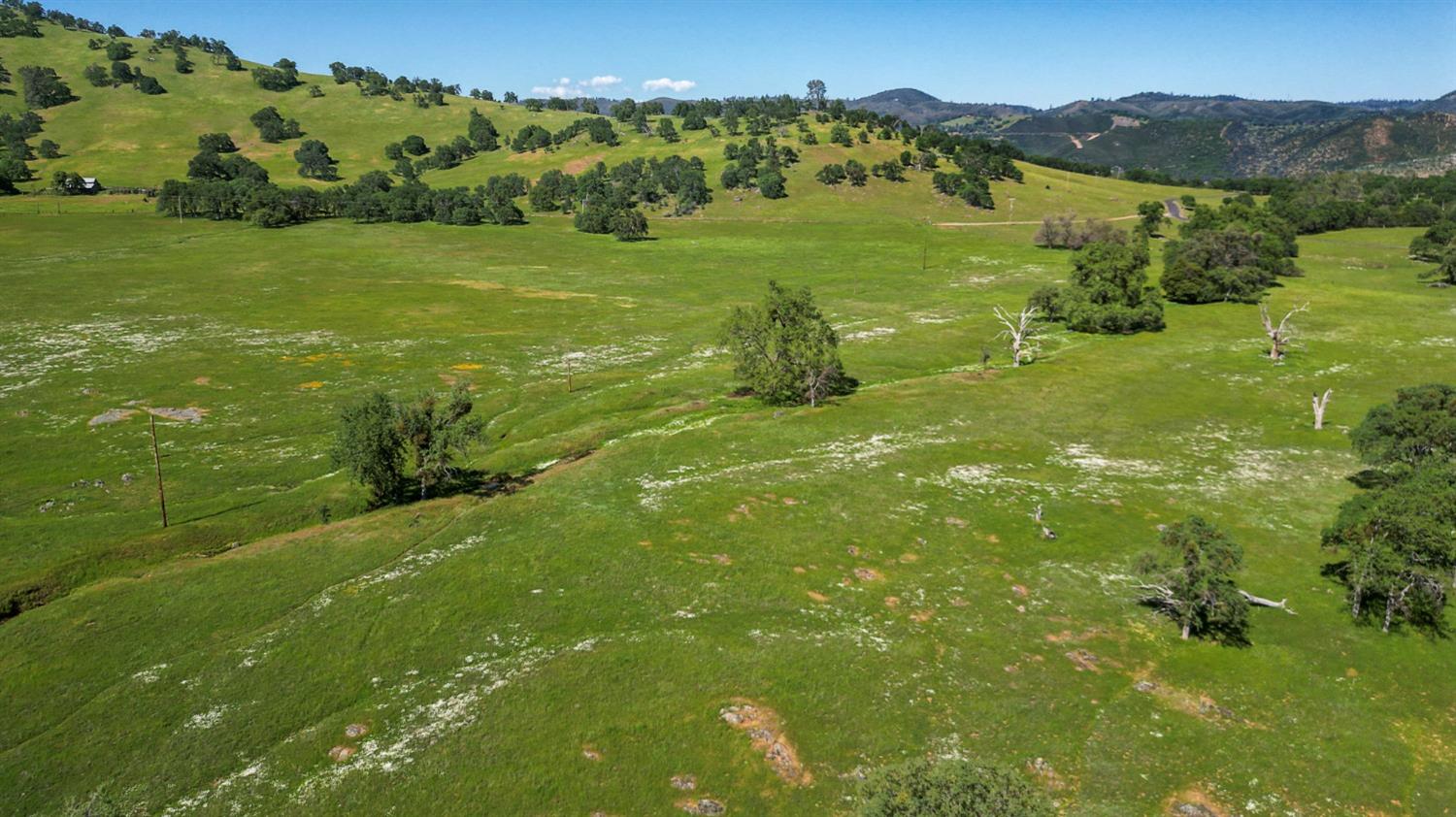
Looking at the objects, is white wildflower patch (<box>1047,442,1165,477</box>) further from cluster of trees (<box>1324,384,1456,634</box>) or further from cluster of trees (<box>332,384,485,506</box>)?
cluster of trees (<box>332,384,485,506</box>)

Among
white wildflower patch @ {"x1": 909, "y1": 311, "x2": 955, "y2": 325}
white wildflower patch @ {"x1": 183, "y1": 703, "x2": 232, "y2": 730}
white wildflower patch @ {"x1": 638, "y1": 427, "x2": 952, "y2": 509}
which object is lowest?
white wildflower patch @ {"x1": 183, "y1": 703, "x2": 232, "y2": 730}

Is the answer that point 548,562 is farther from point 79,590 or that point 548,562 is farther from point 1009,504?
point 1009,504

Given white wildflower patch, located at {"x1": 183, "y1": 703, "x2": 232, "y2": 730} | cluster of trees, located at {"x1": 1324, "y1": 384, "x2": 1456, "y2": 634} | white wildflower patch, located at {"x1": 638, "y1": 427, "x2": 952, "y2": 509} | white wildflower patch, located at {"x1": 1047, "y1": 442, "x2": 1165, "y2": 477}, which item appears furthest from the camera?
white wildflower patch, located at {"x1": 1047, "y1": 442, "x2": 1165, "y2": 477}

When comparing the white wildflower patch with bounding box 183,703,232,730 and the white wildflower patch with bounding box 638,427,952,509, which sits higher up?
the white wildflower patch with bounding box 638,427,952,509

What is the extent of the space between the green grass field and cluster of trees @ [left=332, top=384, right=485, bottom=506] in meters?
3.15

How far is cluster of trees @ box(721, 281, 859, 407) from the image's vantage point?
261ft

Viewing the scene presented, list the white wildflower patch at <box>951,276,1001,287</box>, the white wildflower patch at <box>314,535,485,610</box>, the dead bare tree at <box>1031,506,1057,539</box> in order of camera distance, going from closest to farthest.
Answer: the white wildflower patch at <box>314,535,485,610</box>
the dead bare tree at <box>1031,506,1057,539</box>
the white wildflower patch at <box>951,276,1001,287</box>

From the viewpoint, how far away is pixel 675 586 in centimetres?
4569

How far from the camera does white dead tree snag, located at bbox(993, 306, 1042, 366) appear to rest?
310 ft

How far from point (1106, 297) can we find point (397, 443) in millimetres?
99529

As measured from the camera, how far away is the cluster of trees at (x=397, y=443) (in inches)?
2202

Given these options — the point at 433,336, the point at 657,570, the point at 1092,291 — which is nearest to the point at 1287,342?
the point at 1092,291

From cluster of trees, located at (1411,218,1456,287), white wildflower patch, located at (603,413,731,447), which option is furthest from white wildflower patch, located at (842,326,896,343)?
cluster of trees, located at (1411,218,1456,287)

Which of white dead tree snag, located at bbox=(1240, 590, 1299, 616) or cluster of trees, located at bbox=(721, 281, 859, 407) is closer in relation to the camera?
white dead tree snag, located at bbox=(1240, 590, 1299, 616)
